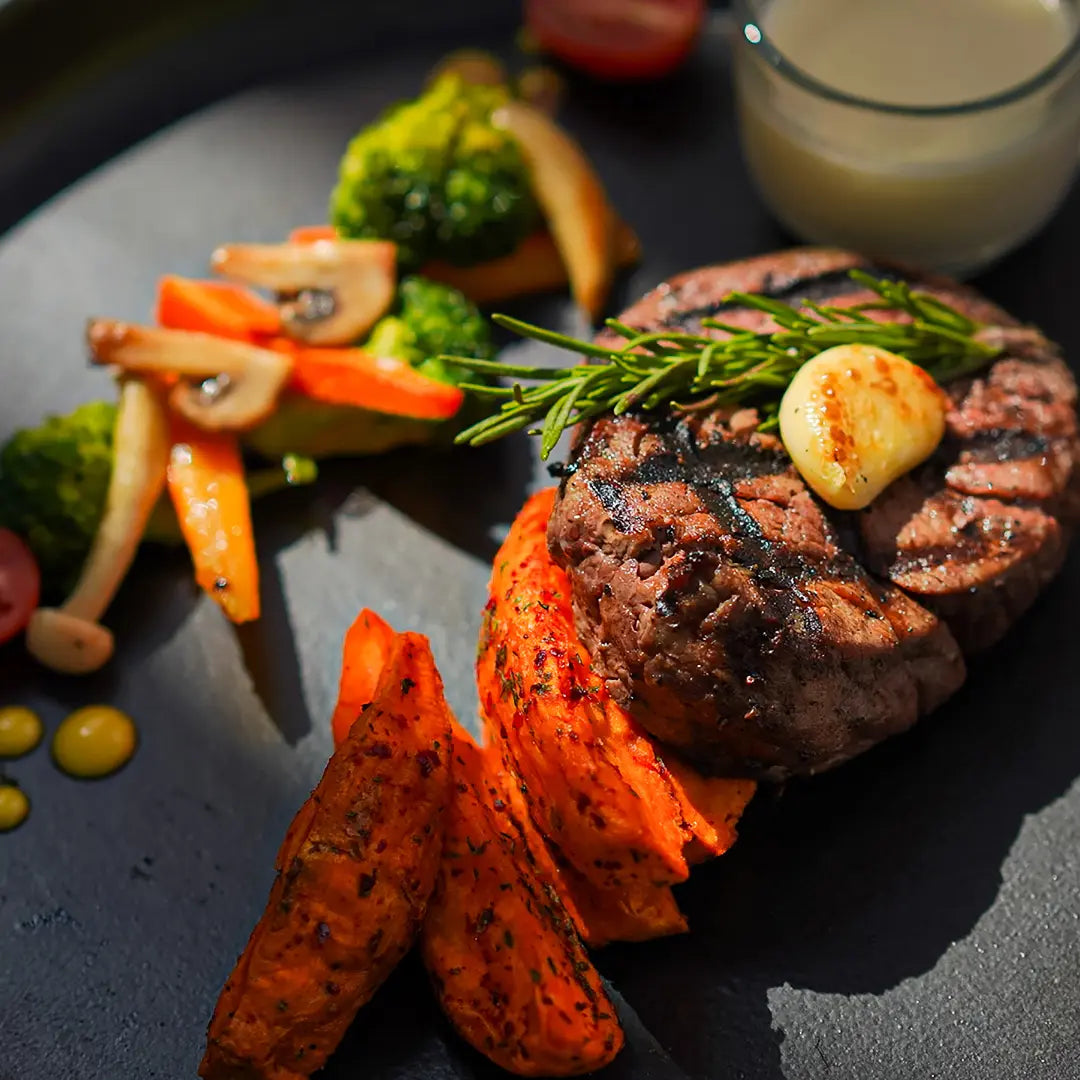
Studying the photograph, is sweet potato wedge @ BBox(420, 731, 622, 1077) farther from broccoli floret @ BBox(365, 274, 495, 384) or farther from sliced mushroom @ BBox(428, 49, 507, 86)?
sliced mushroom @ BBox(428, 49, 507, 86)

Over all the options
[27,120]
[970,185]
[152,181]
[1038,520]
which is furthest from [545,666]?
[27,120]

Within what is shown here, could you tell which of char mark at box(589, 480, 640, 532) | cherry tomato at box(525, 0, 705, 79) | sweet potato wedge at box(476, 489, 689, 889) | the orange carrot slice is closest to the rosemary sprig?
char mark at box(589, 480, 640, 532)

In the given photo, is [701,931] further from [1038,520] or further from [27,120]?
[27,120]

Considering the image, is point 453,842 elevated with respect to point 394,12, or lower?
lower

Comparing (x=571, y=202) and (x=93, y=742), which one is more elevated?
(x=571, y=202)

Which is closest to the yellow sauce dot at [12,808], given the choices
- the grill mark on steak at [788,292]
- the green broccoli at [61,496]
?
the green broccoli at [61,496]

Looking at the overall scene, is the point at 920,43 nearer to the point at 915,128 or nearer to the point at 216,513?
the point at 915,128

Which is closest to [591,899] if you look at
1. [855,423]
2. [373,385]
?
[855,423]
